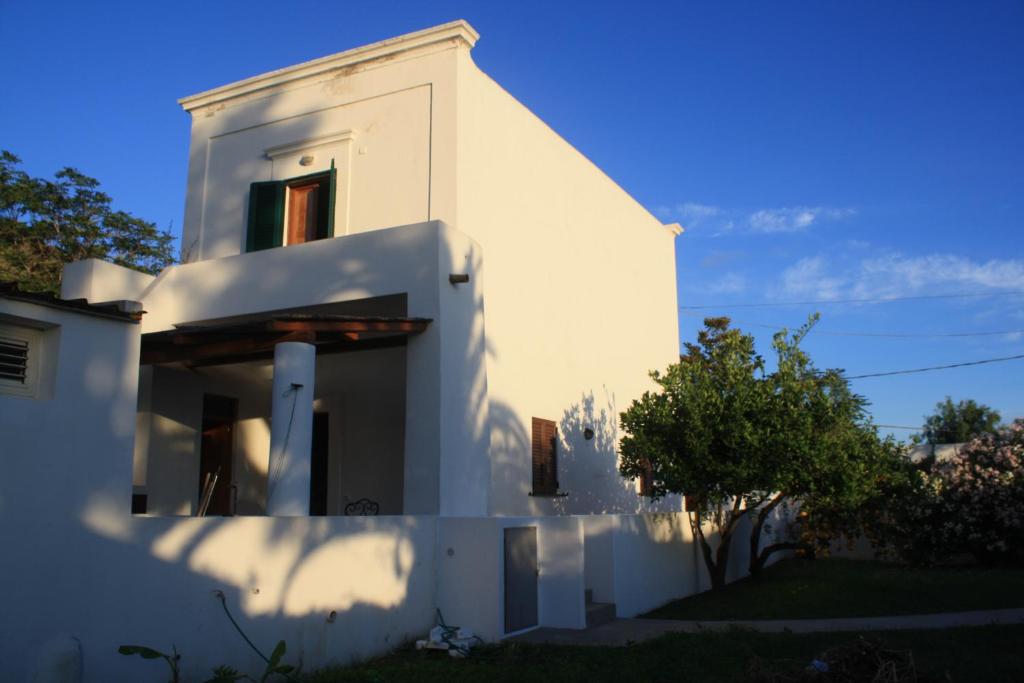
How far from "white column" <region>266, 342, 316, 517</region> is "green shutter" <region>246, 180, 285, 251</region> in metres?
4.37

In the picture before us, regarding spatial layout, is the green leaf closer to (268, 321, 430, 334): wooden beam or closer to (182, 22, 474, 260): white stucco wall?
(268, 321, 430, 334): wooden beam

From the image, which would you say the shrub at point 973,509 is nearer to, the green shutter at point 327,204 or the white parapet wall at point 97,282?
the green shutter at point 327,204

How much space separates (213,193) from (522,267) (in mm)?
5398

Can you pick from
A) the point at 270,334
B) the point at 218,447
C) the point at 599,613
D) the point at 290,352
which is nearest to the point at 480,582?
the point at 599,613

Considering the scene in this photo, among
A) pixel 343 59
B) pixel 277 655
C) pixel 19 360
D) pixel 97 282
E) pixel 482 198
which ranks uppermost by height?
pixel 343 59

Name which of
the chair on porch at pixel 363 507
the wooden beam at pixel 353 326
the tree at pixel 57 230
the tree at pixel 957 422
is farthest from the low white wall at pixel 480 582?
the tree at pixel 957 422

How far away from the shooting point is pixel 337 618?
801cm

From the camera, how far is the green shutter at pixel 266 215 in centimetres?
1309

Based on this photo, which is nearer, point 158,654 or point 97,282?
point 158,654

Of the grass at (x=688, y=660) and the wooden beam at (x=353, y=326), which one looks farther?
the wooden beam at (x=353, y=326)

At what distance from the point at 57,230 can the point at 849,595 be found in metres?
20.0

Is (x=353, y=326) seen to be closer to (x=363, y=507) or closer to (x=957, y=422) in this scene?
(x=363, y=507)

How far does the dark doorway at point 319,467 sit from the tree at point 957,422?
35674 mm

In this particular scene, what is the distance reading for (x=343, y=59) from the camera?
1310 cm
